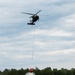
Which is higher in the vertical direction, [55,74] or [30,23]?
[55,74]

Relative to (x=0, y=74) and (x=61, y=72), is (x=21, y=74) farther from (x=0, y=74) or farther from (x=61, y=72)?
(x=61, y=72)

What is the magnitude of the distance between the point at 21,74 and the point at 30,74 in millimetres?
116193

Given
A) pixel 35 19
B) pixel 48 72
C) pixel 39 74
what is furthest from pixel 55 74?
pixel 35 19

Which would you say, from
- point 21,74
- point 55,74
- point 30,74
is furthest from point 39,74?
point 30,74

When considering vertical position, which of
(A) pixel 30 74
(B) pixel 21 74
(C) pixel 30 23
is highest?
(B) pixel 21 74

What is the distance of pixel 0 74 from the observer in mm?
151625

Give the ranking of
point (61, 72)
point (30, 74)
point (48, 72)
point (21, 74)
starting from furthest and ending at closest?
Answer: point (61, 72) → point (48, 72) → point (21, 74) → point (30, 74)

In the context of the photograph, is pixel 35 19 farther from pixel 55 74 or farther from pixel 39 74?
pixel 55 74

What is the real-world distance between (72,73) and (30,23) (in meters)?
109

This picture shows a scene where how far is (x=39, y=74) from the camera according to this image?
449ft

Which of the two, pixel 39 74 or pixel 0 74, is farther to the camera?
pixel 0 74

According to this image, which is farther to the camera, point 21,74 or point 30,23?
point 21,74

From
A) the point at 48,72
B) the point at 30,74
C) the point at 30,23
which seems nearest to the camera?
the point at 30,74

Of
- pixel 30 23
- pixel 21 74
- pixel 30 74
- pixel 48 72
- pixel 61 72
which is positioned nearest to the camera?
pixel 30 74
